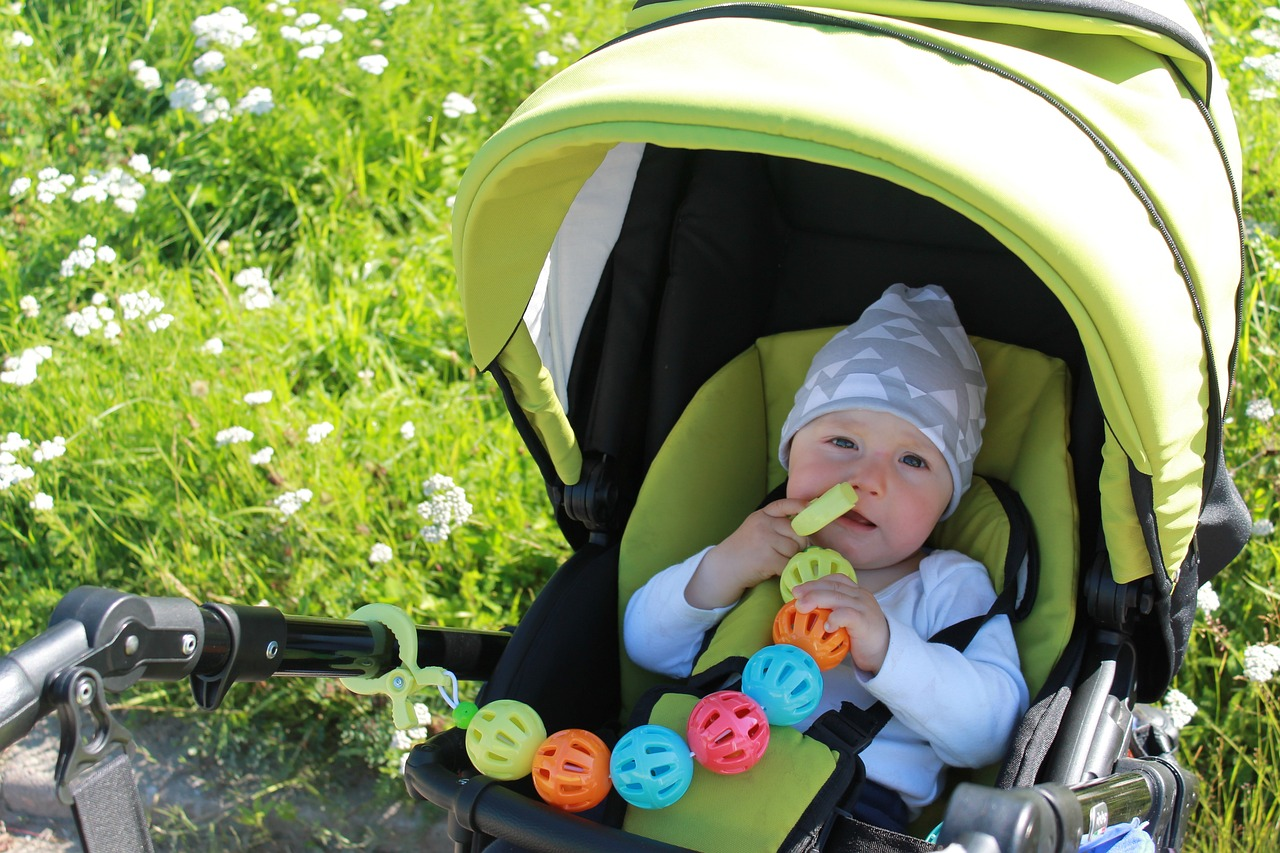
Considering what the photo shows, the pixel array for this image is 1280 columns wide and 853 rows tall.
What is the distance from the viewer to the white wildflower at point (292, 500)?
8.96ft

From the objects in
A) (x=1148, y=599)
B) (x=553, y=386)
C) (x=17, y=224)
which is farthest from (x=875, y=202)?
(x=17, y=224)

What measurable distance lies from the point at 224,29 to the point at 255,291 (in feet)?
3.04

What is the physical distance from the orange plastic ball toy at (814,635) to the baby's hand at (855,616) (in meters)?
0.01

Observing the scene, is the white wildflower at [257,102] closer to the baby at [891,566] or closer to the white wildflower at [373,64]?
the white wildflower at [373,64]

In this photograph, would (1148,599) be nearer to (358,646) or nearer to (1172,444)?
(1172,444)

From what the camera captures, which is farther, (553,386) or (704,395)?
(704,395)

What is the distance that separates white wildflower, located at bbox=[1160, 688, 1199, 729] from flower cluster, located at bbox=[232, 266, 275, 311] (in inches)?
87.7

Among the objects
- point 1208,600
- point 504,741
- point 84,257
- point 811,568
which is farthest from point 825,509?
point 84,257

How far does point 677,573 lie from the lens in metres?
2.13

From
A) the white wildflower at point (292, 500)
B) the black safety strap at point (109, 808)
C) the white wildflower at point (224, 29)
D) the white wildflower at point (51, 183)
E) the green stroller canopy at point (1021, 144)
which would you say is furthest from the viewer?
the white wildflower at point (224, 29)

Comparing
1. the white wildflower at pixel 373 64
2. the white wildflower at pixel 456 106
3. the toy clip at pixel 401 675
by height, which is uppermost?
the white wildflower at pixel 373 64

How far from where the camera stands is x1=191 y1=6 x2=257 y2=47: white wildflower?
12.1 feet

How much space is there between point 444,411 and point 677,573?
1222 mm

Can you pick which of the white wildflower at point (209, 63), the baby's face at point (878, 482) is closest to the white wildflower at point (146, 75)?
the white wildflower at point (209, 63)
